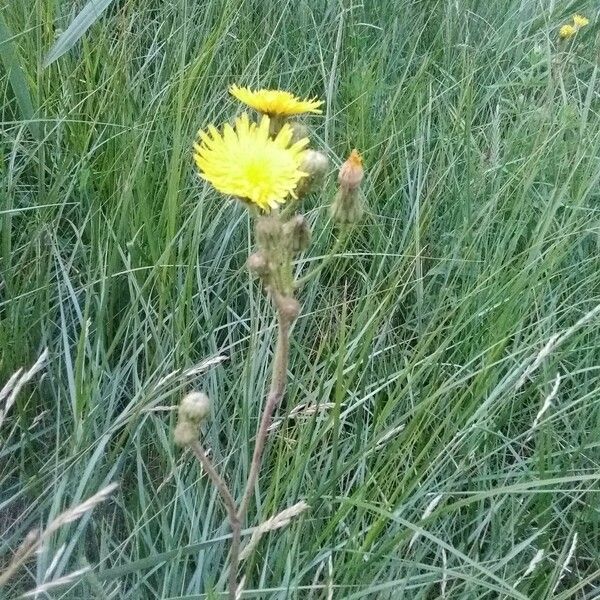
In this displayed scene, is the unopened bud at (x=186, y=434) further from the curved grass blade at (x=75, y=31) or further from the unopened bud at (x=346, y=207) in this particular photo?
the curved grass blade at (x=75, y=31)

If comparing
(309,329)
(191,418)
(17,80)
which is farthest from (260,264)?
(17,80)

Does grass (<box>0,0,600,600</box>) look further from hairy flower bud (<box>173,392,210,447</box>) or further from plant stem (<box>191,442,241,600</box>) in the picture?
hairy flower bud (<box>173,392,210,447</box>)

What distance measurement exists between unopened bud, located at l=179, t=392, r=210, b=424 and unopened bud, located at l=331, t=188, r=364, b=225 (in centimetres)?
21

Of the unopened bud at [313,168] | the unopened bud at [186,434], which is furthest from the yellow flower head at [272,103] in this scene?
the unopened bud at [186,434]

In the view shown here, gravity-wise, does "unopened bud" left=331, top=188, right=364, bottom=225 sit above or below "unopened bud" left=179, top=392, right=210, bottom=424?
above

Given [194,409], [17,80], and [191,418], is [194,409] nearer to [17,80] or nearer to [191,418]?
[191,418]

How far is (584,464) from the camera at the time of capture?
0.88 meters

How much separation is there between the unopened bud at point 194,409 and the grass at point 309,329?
14cm

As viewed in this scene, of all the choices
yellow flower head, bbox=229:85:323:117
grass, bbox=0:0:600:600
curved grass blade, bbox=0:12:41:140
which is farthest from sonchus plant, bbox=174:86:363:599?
curved grass blade, bbox=0:12:41:140

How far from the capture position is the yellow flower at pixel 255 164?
595 millimetres

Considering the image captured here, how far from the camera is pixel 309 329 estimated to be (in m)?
1.00

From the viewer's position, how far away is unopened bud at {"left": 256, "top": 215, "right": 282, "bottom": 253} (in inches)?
22.3

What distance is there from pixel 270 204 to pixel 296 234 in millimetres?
31

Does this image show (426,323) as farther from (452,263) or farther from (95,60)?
(95,60)
